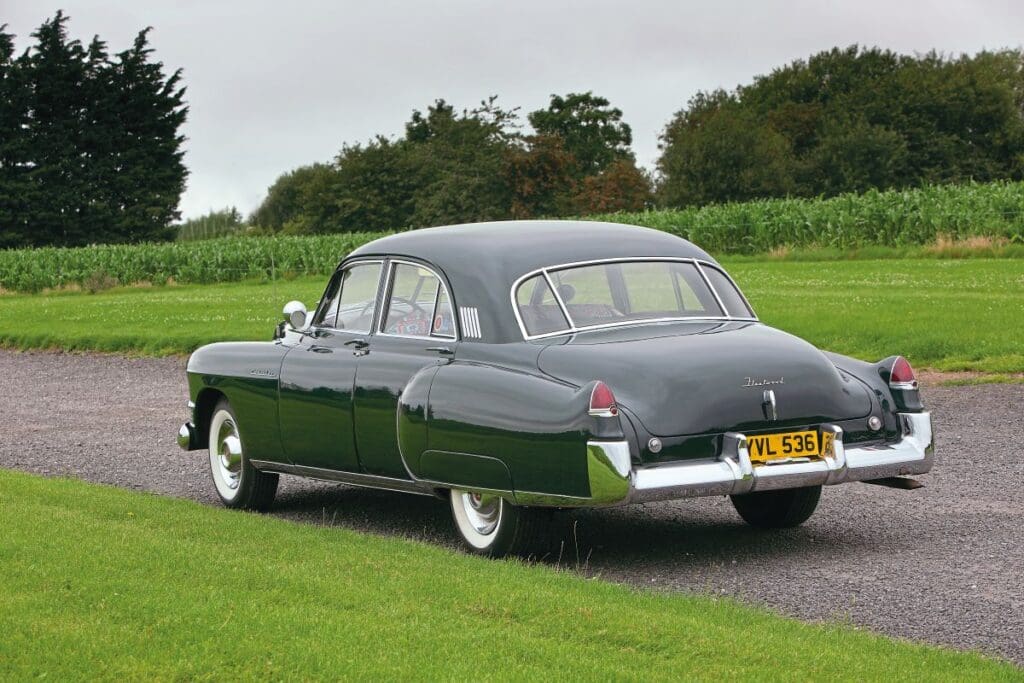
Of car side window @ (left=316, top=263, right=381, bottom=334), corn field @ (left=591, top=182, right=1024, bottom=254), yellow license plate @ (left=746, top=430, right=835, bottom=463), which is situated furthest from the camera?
corn field @ (left=591, top=182, right=1024, bottom=254)

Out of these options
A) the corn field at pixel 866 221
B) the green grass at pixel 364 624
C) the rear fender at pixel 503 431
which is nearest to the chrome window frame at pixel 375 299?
the rear fender at pixel 503 431

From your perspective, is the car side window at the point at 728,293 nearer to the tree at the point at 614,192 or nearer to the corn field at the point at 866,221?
Answer: the corn field at the point at 866,221

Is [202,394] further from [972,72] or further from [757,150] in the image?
[972,72]

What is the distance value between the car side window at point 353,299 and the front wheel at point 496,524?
57.6 inches

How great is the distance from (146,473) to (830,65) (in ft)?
294

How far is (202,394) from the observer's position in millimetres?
10125

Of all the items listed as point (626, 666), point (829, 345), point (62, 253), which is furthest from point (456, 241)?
point (62, 253)

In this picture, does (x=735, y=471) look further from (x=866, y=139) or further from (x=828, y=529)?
(x=866, y=139)

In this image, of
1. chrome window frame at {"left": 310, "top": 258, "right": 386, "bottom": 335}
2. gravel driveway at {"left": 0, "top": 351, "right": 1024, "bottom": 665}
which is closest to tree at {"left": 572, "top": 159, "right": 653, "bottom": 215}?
gravel driveway at {"left": 0, "top": 351, "right": 1024, "bottom": 665}

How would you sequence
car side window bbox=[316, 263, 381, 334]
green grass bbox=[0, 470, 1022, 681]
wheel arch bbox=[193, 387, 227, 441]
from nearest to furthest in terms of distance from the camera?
1. green grass bbox=[0, 470, 1022, 681]
2. car side window bbox=[316, 263, 381, 334]
3. wheel arch bbox=[193, 387, 227, 441]

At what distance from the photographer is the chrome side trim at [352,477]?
26.7 feet

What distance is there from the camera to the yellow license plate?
732 centimetres

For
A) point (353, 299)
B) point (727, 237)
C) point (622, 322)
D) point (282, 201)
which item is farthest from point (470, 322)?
point (282, 201)

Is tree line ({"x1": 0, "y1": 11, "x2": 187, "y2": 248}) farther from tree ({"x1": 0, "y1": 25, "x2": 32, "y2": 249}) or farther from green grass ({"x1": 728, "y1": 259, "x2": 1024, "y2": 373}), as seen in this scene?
green grass ({"x1": 728, "y1": 259, "x2": 1024, "y2": 373})
